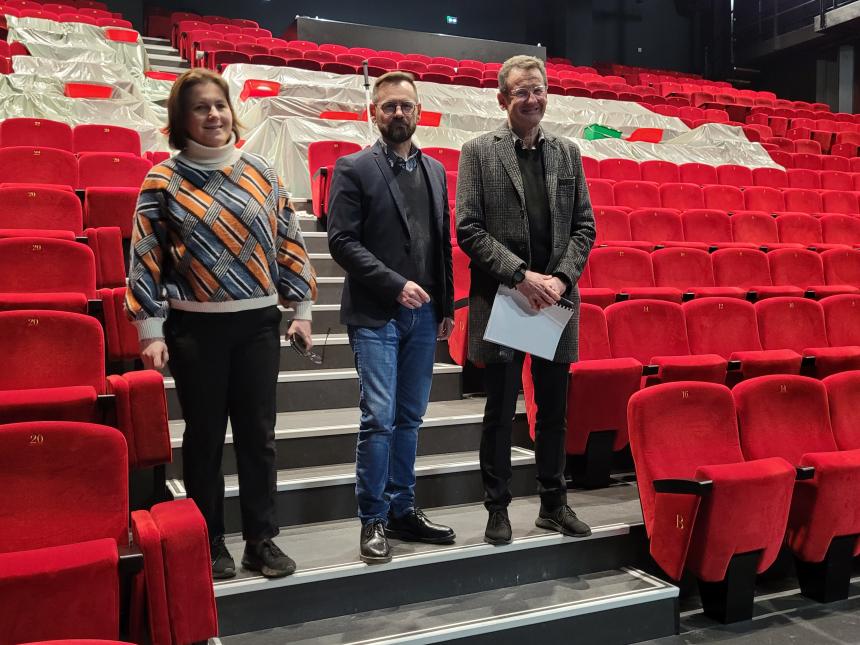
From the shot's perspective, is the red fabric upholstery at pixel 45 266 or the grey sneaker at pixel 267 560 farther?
the red fabric upholstery at pixel 45 266

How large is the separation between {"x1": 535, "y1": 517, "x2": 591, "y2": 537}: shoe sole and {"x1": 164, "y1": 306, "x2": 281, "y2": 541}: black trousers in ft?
1.45

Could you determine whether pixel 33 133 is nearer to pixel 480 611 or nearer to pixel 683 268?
pixel 683 268

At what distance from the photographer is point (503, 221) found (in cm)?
122

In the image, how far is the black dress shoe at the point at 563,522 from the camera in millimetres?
1228

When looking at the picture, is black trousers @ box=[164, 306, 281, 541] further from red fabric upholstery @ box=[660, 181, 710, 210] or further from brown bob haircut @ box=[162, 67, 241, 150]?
red fabric upholstery @ box=[660, 181, 710, 210]

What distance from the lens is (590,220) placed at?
127cm

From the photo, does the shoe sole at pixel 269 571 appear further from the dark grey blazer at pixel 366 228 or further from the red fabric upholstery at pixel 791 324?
the red fabric upholstery at pixel 791 324

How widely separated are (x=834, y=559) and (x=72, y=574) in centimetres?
116

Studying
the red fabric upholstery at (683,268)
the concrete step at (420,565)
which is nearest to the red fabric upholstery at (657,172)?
the red fabric upholstery at (683,268)

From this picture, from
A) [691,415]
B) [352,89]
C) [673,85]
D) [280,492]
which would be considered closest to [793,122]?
[673,85]

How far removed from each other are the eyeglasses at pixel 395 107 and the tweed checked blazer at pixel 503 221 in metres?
0.14

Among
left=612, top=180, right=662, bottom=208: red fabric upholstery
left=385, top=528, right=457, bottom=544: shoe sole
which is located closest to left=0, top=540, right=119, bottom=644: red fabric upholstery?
left=385, top=528, right=457, bottom=544: shoe sole

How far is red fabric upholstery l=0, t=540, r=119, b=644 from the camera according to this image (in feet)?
2.45

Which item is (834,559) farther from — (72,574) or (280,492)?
(72,574)
